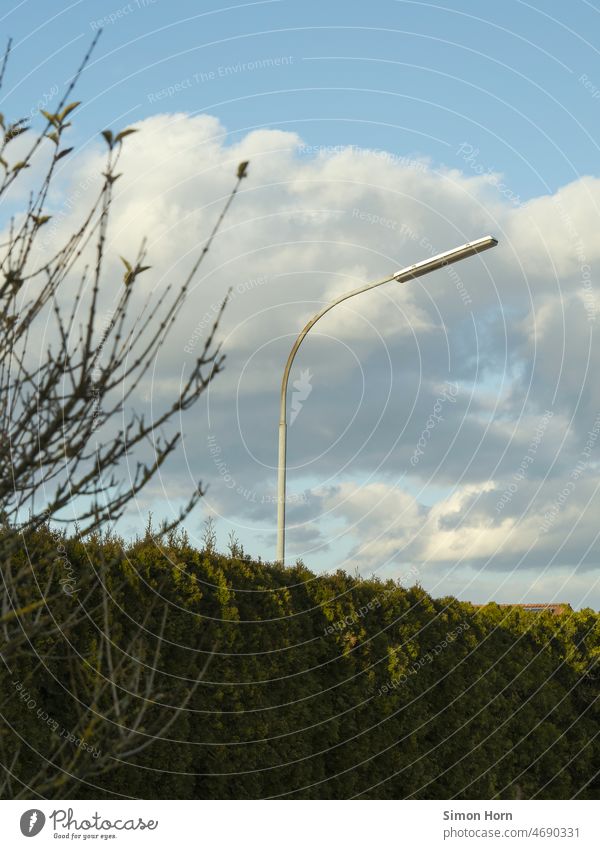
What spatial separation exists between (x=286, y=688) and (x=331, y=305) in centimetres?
524

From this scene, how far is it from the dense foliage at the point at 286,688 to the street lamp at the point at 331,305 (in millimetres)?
715

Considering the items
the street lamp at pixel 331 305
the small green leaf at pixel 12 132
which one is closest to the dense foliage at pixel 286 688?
the street lamp at pixel 331 305

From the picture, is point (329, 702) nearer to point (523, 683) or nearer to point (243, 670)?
point (243, 670)

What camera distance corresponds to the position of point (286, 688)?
34.1 ft

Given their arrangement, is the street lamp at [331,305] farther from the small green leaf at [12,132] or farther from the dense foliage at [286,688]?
the small green leaf at [12,132]

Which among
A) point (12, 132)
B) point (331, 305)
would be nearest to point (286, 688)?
point (331, 305)

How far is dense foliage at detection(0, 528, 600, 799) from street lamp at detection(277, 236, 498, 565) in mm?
715

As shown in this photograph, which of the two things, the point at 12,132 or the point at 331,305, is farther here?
the point at 331,305

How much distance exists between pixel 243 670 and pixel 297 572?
1.77 metres

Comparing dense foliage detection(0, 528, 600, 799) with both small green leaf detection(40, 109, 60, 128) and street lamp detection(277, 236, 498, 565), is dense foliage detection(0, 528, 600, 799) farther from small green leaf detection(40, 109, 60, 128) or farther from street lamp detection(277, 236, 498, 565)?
small green leaf detection(40, 109, 60, 128)

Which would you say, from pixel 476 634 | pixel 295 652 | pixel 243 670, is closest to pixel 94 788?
pixel 243 670

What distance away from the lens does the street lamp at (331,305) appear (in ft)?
37.8

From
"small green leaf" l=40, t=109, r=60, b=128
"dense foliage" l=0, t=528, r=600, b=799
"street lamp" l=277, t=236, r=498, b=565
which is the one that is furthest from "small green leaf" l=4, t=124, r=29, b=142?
"street lamp" l=277, t=236, r=498, b=565

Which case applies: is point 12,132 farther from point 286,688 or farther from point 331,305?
point 331,305
